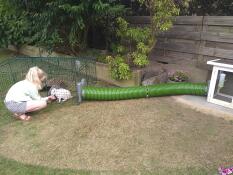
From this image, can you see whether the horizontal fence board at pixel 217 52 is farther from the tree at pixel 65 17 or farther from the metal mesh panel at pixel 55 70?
the metal mesh panel at pixel 55 70

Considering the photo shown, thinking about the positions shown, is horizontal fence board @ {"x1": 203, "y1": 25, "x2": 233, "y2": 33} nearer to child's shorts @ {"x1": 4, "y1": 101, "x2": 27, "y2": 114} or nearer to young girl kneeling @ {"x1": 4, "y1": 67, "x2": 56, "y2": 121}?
young girl kneeling @ {"x1": 4, "y1": 67, "x2": 56, "y2": 121}

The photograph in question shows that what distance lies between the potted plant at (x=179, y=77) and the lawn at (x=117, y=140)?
3.28 feet

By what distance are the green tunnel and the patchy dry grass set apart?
0.23 meters

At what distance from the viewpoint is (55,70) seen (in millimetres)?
5457

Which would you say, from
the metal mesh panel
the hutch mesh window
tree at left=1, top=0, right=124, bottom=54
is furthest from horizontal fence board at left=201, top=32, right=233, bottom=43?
the metal mesh panel

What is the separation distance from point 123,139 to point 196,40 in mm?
3215

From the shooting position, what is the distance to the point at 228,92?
4344 millimetres

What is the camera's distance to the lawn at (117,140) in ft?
9.66

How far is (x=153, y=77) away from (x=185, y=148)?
7.74ft

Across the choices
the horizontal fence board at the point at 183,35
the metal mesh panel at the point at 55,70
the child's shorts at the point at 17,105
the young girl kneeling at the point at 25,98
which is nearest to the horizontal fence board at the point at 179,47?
the horizontal fence board at the point at 183,35

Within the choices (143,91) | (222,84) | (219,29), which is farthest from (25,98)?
(219,29)

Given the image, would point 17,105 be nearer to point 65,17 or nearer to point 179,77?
point 65,17

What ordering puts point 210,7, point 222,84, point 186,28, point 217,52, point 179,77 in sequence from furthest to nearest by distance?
point 210,7 < point 186,28 < point 179,77 < point 217,52 < point 222,84

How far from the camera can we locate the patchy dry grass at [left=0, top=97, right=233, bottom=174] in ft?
9.84
